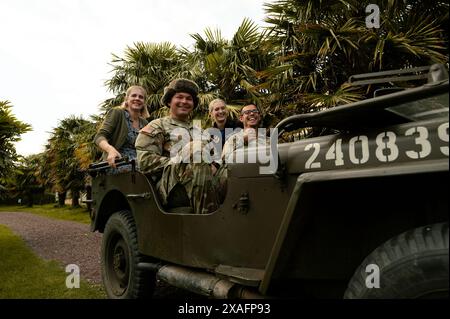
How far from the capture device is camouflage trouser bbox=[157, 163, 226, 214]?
261 centimetres

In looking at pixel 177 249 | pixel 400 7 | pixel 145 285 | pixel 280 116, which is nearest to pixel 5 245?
pixel 280 116

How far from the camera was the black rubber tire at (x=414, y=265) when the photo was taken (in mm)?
1321

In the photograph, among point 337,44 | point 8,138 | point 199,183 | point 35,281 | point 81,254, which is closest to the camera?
point 199,183

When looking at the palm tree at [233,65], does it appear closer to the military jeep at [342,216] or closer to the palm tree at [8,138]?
the palm tree at [8,138]

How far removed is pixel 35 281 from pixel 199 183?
131 inches

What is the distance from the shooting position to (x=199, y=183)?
8.60 feet

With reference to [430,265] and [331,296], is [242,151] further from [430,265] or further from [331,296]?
[430,265]

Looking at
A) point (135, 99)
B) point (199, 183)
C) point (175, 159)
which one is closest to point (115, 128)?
point (135, 99)

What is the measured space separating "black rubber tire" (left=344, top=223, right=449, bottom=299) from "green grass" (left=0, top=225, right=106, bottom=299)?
328 centimetres

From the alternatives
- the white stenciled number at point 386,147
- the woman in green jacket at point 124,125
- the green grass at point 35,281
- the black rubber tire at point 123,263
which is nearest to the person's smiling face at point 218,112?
the woman in green jacket at point 124,125

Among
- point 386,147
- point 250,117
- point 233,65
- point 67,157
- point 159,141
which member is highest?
point 233,65

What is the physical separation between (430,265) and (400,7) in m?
6.09

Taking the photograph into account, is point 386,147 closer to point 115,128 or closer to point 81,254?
point 115,128

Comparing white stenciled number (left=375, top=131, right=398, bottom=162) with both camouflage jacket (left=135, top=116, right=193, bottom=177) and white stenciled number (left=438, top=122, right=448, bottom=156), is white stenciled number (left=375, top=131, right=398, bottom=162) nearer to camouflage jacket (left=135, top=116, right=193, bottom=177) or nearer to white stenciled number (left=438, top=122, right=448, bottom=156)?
white stenciled number (left=438, top=122, right=448, bottom=156)
